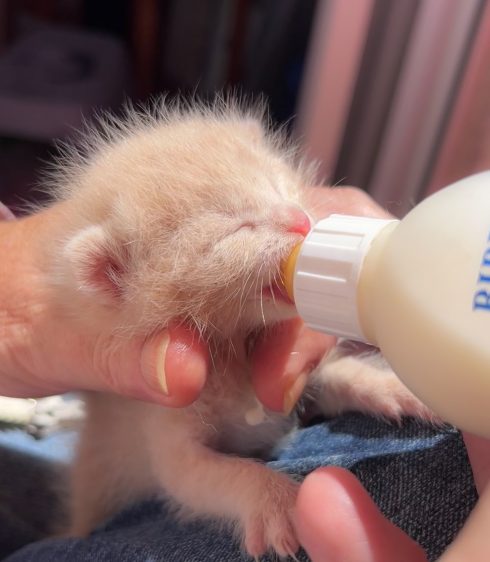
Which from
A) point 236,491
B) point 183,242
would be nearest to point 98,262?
point 183,242

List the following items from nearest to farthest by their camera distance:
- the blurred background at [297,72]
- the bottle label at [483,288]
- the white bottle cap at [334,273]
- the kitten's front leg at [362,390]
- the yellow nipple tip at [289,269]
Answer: the bottle label at [483,288], the white bottle cap at [334,273], the yellow nipple tip at [289,269], the kitten's front leg at [362,390], the blurred background at [297,72]

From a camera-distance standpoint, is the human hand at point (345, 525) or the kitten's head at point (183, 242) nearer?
the human hand at point (345, 525)

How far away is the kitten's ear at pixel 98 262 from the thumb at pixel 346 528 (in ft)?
1.44

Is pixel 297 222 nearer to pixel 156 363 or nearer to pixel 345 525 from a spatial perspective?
pixel 156 363

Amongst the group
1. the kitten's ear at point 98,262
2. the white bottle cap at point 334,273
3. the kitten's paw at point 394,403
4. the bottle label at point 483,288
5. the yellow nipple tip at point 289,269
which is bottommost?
the kitten's paw at point 394,403

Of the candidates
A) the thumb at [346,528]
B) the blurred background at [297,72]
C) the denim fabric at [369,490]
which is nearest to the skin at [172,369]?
the thumb at [346,528]

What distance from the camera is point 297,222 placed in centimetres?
85

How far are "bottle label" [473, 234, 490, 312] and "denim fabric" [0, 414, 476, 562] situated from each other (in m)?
A: 0.33

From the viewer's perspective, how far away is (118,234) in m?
0.88

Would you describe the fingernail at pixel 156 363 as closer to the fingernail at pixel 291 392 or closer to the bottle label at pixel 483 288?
the fingernail at pixel 291 392

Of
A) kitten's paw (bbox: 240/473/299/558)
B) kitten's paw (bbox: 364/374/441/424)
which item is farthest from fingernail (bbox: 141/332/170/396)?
kitten's paw (bbox: 364/374/441/424)

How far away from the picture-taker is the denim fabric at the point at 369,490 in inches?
28.9

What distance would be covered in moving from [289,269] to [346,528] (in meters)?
0.34

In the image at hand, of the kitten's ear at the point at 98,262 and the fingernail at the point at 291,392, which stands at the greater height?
the kitten's ear at the point at 98,262
